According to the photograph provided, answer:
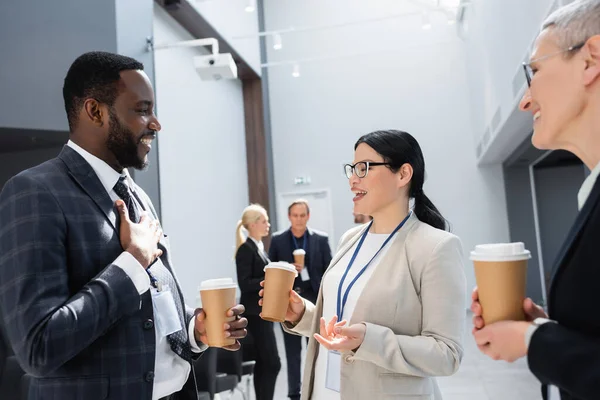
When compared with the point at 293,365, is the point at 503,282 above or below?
above

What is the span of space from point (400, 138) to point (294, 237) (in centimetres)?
336

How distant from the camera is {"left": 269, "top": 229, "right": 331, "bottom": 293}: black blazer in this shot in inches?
196

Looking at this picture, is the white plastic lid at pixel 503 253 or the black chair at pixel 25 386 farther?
the black chair at pixel 25 386

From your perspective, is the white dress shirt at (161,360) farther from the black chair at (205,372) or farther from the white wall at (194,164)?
the white wall at (194,164)

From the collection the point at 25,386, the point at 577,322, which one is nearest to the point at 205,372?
the point at 25,386

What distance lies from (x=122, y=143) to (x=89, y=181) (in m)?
0.16

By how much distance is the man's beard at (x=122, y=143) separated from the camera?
1.52m

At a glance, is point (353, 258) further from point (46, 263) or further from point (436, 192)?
point (436, 192)

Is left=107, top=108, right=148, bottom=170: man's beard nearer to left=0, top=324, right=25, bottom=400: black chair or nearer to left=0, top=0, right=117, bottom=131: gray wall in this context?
left=0, top=324, right=25, bottom=400: black chair

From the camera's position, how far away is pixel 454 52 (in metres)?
10.2

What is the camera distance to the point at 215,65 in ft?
21.1

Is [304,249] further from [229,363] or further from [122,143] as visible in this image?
[122,143]

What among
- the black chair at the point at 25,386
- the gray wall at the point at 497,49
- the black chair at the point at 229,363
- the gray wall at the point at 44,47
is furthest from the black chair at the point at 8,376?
the gray wall at the point at 497,49

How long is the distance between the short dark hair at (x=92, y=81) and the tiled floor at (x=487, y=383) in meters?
3.84
